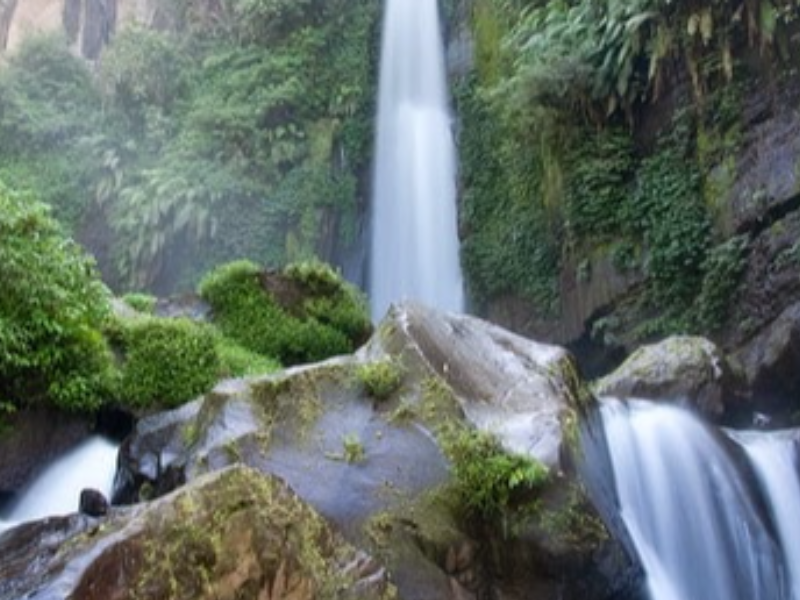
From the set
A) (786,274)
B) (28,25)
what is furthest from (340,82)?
(786,274)

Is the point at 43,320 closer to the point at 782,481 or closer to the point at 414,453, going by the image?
the point at 414,453

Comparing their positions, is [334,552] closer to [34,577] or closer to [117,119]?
[34,577]

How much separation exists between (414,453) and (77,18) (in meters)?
19.4

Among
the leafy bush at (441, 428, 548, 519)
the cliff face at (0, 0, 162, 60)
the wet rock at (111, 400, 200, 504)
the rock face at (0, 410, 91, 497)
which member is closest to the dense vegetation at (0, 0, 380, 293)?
the cliff face at (0, 0, 162, 60)

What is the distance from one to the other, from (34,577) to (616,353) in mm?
9475

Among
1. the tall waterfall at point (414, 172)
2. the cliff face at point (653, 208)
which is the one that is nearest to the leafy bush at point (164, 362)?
the cliff face at point (653, 208)

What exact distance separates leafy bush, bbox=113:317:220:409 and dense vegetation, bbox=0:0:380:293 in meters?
7.86

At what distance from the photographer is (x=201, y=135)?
1789 cm

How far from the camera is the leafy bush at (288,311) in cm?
1064

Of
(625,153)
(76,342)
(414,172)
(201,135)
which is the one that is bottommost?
(76,342)

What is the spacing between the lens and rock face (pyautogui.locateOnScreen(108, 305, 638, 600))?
5262mm

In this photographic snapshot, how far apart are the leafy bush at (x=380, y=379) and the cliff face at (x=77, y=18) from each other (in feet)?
55.3

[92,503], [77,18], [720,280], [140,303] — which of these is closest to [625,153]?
[720,280]

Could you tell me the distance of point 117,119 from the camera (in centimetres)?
1897
